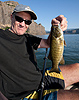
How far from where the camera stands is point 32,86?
97.0 inches

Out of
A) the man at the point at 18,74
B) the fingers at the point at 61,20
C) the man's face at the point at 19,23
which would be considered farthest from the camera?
the man's face at the point at 19,23

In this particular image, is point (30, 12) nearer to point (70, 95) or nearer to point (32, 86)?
point (32, 86)

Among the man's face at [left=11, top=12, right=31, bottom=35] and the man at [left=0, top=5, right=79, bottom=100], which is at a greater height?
the man's face at [left=11, top=12, right=31, bottom=35]

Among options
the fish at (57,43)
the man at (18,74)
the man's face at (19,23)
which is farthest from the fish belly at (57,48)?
the man's face at (19,23)

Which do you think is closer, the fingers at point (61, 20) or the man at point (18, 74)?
the man at point (18, 74)

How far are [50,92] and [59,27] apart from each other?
1886mm

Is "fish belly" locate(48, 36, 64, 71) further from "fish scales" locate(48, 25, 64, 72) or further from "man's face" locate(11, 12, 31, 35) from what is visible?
"man's face" locate(11, 12, 31, 35)

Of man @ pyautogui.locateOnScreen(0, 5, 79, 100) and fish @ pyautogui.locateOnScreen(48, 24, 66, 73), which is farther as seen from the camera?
fish @ pyautogui.locateOnScreen(48, 24, 66, 73)

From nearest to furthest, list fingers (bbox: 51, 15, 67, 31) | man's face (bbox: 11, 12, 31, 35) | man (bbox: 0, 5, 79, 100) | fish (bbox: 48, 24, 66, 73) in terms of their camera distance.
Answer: man (bbox: 0, 5, 79, 100), fingers (bbox: 51, 15, 67, 31), fish (bbox: 48, 24, 66, 73), man's face (bbox: 11, 12, 31, 35)

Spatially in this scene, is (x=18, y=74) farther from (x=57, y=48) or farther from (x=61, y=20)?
(x=61, y=20)

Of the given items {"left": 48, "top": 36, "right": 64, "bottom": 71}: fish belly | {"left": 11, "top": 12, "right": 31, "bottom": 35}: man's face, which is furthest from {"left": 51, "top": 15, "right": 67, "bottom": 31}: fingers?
{"left": 11, "top": 12, "right": 31, "bottom": 35}: man's face

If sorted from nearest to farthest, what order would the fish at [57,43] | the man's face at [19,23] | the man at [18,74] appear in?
1. the man at [18,74]
2. the fish at [57,43]
3. the man's face at [19,23]

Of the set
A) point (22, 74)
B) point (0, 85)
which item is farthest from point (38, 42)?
point (0, 85)

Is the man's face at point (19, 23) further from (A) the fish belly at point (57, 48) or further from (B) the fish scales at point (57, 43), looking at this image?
(A) the fish belly at point (57, 48)
